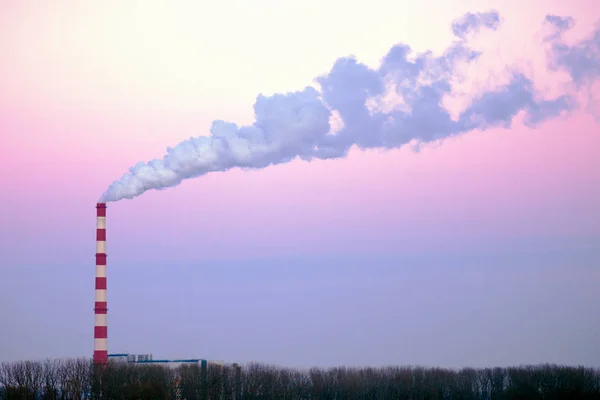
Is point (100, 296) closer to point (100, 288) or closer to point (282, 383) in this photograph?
point (100, 288)

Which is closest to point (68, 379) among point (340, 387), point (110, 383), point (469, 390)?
point (110, 383)

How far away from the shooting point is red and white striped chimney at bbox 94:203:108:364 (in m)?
47.1

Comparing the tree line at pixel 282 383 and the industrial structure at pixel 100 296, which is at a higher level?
the industrial structure at pixel 100 296

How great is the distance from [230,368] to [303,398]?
599 cm

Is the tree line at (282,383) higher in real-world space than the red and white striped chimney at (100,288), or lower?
lower

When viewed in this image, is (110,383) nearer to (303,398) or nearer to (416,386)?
(303,398)

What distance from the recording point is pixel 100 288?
156 feet

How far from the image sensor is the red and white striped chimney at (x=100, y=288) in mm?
47062

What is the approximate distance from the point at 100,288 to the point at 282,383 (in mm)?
14655

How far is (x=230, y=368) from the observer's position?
59719mm

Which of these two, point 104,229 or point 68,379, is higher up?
point 104,229

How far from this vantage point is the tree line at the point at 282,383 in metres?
47.3

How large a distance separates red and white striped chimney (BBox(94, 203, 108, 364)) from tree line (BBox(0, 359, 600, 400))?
1231mm

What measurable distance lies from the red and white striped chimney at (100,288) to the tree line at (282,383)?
123 centimetres
